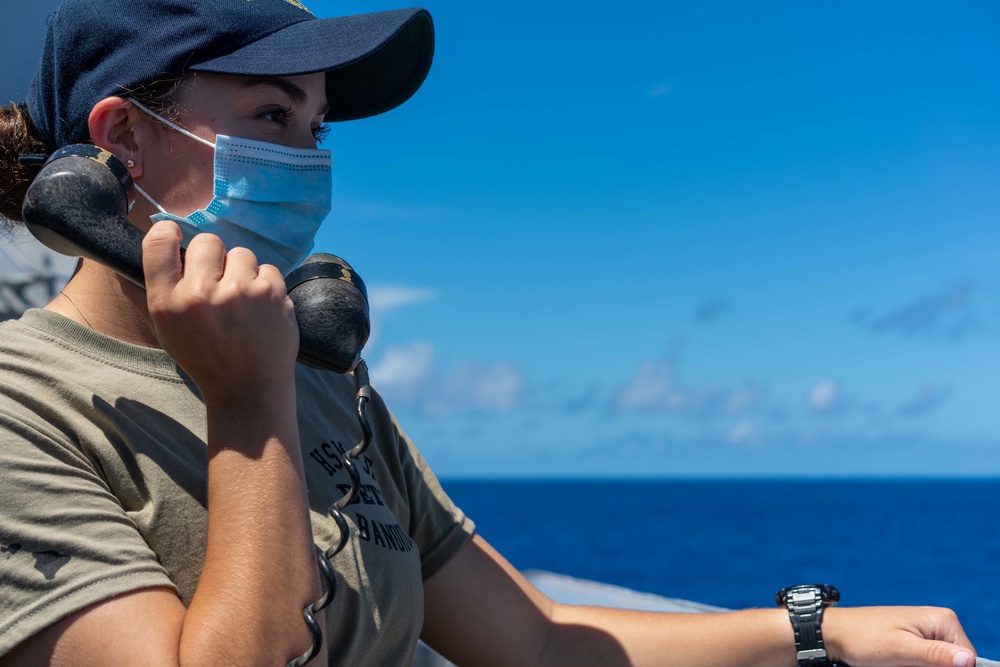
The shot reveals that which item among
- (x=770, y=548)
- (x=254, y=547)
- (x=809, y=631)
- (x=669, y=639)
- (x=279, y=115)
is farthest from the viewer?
(x=770, y=548)

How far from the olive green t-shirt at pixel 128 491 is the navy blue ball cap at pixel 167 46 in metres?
0.40

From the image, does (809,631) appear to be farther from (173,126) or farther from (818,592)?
(173,126)

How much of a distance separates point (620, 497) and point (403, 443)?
12685cm

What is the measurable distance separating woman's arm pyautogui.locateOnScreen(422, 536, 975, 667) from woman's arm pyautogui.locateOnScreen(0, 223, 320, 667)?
82 cm

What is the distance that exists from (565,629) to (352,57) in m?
1.29

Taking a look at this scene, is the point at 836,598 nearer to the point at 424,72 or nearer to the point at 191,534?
the point at 191,534

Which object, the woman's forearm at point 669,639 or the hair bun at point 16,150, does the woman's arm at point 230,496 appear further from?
the woman's forearm at point 669,639

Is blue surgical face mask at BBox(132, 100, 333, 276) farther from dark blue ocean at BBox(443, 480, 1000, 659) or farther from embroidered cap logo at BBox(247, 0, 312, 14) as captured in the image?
dark blue ocean at BBox(443, 480, 1000, 659)

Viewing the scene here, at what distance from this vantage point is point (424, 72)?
2.10 m

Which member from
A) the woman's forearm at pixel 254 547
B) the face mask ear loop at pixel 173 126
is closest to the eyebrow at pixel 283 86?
the face mask ear loop at pixel 173 126

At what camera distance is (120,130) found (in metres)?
1.63

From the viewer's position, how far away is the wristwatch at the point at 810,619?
74.2 inches

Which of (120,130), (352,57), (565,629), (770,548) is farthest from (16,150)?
(770,548)

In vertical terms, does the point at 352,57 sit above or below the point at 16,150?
above
